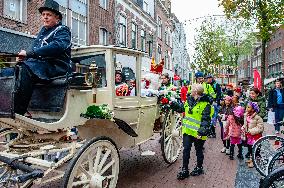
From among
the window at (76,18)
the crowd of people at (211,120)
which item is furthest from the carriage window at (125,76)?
the window at (76,18)

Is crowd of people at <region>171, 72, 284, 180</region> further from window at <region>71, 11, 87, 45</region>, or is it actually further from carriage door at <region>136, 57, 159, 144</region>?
window at <region>71, 11, 87, 45</region>

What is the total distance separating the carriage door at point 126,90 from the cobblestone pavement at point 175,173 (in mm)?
960

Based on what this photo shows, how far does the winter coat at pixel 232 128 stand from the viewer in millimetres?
7793

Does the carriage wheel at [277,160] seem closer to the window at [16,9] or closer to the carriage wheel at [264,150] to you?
the carriage wheel at [264,150]

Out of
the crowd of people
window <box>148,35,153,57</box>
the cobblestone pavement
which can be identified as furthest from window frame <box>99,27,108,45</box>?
the cobblestone pavement

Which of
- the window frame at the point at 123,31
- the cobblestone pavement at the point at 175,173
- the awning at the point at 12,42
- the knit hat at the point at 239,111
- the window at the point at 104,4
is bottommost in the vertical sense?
the cobblestone pavement at the point at 175,173

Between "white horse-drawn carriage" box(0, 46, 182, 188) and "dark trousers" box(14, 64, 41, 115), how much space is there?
86mm

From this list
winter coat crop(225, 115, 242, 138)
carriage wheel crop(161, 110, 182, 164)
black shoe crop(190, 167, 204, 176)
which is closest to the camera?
black shoe crop(190, 167, 204, 176)

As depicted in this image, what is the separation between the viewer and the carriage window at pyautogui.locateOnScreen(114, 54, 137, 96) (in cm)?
582

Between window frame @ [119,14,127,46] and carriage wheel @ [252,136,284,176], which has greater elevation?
window frame @ [119,14,127,46]

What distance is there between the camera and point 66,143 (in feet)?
15.2

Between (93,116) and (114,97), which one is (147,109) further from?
(93,116)

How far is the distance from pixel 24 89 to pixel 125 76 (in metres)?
2.55

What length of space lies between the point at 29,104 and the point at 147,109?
2280 millimetres
